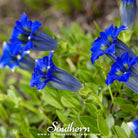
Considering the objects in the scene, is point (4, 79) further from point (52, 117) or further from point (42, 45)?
point (42, 45)

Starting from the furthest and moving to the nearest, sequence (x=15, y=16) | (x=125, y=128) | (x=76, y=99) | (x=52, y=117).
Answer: (x=15, y=16) → (x=52, y=117) → (x=76, y=99) → (x=125, y=128)

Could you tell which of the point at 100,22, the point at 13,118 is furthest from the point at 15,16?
the point at 13,118

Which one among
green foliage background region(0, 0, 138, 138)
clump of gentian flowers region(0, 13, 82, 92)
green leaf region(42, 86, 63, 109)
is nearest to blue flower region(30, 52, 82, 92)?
clump of gentian flowers region(0, 13, 82, 92)

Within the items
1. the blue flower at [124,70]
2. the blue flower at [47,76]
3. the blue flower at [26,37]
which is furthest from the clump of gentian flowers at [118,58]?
the blue flower at [26,37]

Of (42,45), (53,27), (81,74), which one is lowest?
(81,74)

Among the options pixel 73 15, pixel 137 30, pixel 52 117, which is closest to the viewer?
pixel 52 117

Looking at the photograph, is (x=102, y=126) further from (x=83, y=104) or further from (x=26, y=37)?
(x=26, y=37)

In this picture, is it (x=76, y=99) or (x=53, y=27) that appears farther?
(x=53, y=27)
